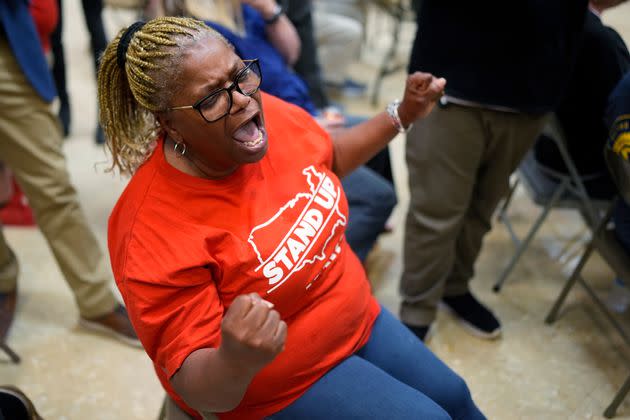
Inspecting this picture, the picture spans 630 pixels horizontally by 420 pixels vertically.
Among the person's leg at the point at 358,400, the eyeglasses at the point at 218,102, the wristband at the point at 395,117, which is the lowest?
the person's leg at the point at 358,400

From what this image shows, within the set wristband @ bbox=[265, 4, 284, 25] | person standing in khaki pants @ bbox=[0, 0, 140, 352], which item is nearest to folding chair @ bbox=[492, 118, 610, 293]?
wristband @ bbox=[265, 4, 284, 25]

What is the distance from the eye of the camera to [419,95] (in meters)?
1.32

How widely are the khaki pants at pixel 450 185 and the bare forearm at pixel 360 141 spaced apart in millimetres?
294

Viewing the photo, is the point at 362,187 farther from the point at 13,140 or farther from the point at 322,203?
the point at 13,140

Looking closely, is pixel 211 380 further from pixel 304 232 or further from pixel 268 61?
pixel 268 61

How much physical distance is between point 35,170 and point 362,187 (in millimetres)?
1118

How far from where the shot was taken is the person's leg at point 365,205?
Answer: 205 cm

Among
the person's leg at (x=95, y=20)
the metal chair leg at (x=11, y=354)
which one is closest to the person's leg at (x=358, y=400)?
the metal chair leg at (x=11, y=354)

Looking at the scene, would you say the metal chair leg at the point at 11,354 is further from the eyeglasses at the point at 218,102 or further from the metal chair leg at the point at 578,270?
the metal chair leg at the point at 578,270

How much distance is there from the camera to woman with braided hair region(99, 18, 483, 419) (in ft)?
3.11

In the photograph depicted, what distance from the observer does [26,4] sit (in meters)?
1.75

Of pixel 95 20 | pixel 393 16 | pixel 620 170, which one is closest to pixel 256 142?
pixel 620 170

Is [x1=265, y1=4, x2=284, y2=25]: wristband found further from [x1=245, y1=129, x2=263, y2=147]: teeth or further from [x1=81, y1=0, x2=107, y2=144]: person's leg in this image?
[x1=81, y1=0, x2=107, y2=144]: person's leg

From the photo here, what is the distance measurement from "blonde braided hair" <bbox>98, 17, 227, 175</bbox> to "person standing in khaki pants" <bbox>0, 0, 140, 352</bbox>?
0.77m
